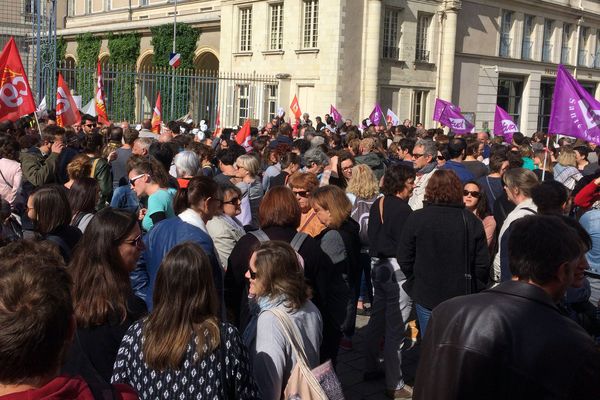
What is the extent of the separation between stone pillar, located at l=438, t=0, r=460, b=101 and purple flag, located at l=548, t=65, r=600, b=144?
21.7 meters

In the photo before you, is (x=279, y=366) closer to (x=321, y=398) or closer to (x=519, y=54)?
(x=321, y=398)

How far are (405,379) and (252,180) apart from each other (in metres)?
2.75

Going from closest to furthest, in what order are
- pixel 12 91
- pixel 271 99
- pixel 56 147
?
pixel 56 147 < pixel 12 91 < pixel 271 99

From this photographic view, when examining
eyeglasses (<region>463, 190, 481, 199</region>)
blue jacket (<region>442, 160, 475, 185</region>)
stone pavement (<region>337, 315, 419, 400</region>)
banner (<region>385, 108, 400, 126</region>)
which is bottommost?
stone pavement (<region>337, 315, 419, 400</region>)

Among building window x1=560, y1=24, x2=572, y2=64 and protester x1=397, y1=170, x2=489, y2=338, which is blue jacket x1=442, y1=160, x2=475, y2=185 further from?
building window x1=560, y1=24, x2=572, y2=64

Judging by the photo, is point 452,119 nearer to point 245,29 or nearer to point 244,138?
point 244,138

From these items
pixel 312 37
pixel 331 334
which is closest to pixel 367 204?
pixel 331 334

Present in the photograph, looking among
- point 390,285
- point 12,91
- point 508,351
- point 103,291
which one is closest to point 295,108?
point 12,91

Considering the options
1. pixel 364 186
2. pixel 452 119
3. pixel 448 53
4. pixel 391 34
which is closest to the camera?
pixel 364 186

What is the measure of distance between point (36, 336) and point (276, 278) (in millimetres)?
1810

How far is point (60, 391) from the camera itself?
1.99 metres

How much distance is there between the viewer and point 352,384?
5957 millimetres

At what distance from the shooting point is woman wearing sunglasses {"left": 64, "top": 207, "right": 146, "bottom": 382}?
312cm

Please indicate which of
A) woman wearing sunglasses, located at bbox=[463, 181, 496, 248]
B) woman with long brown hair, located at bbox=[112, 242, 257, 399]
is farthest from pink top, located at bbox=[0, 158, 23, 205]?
woman with long brown hair, located at bbox=[112, 242, 257, 399]
